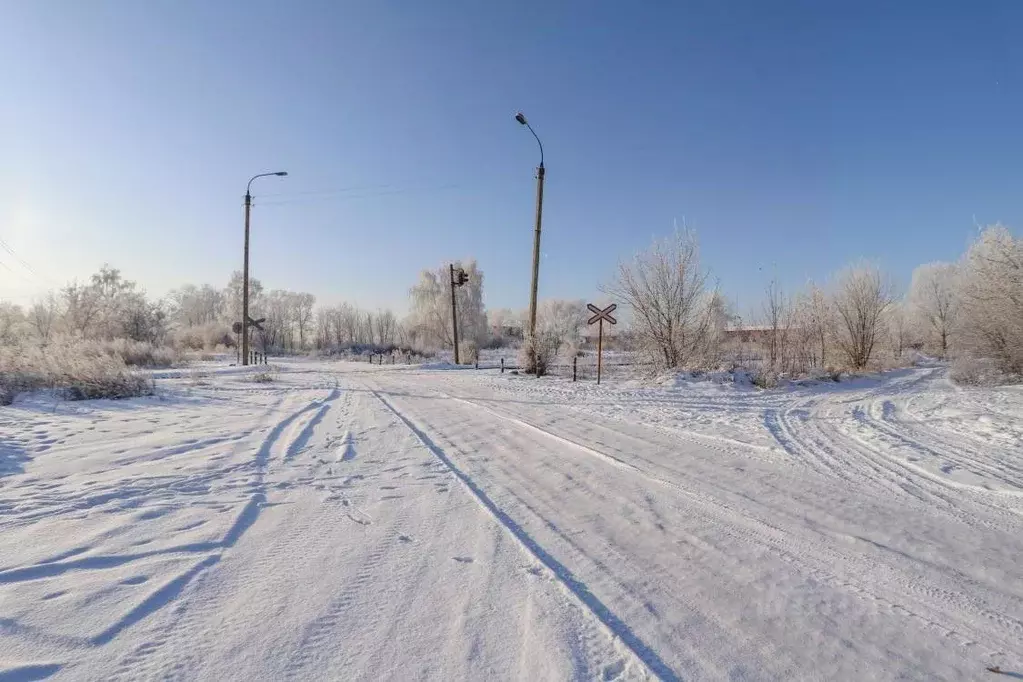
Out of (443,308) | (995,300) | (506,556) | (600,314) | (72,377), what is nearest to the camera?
(506,556)

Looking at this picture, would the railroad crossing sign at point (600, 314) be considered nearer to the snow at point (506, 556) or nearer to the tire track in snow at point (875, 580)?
the snow at point (506, 556)

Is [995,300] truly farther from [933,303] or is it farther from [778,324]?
[933,303]

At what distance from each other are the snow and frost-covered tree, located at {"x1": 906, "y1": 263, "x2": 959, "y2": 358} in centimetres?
4040

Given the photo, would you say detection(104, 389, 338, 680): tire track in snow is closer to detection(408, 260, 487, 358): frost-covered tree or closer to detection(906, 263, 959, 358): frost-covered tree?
detection(906, 263, 959, 358): frost-covered tree

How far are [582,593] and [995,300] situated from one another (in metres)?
20.8

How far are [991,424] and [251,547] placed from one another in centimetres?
1042

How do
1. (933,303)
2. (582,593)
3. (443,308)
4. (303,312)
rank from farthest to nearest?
(303,312) → (443,308) → (933,303) → (582,593)

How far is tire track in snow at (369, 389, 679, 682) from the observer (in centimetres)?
218

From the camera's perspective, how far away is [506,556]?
323 centimetres

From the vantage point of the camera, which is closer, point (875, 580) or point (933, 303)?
point (875, 580)

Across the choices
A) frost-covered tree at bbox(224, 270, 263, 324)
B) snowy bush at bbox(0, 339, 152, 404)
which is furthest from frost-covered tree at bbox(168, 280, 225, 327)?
snowy bush at bbox(0, 339, 152, 404)

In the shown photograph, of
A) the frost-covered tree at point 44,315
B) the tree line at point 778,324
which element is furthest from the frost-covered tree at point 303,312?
the frost-covered tree at point 44,315

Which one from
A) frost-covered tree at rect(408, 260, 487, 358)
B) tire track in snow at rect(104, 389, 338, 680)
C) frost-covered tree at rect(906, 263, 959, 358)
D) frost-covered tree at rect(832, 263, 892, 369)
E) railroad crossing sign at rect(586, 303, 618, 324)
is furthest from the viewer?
frost-covered tree at rect(408, 260, 487, 358)

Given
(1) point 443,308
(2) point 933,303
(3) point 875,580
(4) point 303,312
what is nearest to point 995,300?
(3) point 875,580
